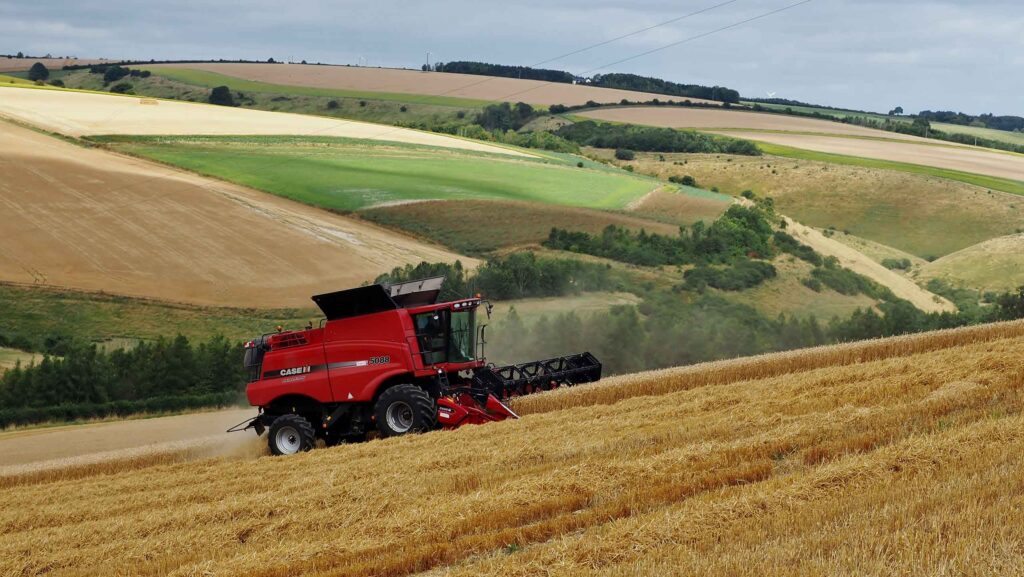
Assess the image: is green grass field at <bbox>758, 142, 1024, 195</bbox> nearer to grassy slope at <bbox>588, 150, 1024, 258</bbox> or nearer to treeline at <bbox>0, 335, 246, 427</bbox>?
grassy slope at <bbox>588, 150, 1024, 258</bbox>

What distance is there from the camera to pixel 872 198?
7194 centimetres

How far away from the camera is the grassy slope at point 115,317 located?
1460 inches

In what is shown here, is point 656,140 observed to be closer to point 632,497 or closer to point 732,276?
point 732,276

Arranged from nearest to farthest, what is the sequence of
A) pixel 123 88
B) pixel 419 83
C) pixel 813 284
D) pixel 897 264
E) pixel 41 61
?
pixel 813 284 → pixel 897 264 → pixel 123 88 → pixel 419 83 → pixel 41 61

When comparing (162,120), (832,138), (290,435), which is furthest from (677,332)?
(832,138)

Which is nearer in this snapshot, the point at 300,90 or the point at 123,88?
the point at 123,88

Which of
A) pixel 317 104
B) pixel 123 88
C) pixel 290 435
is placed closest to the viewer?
pixel 290 435

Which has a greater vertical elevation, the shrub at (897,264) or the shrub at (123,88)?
the shrub at (123,88)

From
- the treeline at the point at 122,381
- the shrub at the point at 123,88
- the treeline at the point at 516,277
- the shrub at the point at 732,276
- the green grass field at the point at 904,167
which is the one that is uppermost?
the shrub at the point at 123,88

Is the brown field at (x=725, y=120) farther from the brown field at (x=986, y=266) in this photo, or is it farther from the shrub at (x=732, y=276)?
A: the shrub at (x=732, y=276)

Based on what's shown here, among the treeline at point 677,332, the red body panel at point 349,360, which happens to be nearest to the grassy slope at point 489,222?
the treeline at point 677,332

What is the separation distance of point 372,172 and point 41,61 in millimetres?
59393

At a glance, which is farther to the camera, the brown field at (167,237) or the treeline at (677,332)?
the brown field at (167,237)

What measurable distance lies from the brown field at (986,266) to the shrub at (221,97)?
51182mm
